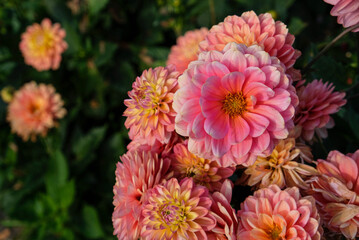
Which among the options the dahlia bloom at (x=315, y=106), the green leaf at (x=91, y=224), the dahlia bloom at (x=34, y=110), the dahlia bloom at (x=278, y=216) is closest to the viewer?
the dahlia bloom at (x=278, y=216)

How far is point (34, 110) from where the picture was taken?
4.63 ft

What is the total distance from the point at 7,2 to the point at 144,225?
1531 millimetres

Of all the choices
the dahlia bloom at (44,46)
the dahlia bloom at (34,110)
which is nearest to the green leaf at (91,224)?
the dahlia bloom at (34,110)

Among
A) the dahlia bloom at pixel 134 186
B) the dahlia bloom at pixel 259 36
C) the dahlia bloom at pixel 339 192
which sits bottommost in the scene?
the dahlia bloom at pixel 134 186

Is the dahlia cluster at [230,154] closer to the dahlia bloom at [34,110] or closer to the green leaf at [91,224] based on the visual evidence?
the green leaf at [91,224]

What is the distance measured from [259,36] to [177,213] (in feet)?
0.97

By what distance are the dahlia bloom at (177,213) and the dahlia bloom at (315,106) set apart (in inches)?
8.6

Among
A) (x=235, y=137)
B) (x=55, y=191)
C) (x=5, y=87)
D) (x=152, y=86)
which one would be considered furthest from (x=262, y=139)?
(x=5, y=87)

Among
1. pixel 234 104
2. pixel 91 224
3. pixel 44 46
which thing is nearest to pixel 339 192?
pixel 234 104

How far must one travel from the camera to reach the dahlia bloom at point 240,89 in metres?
0.43

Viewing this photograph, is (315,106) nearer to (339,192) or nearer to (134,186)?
(339,192)

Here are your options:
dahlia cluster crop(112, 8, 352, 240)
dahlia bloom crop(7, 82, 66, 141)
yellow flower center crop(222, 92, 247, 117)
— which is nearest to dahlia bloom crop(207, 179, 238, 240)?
dahlia cluster crop(112, 8, 352, 240)

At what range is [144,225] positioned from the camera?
462 mm

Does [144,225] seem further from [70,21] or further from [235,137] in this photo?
[70,21]
